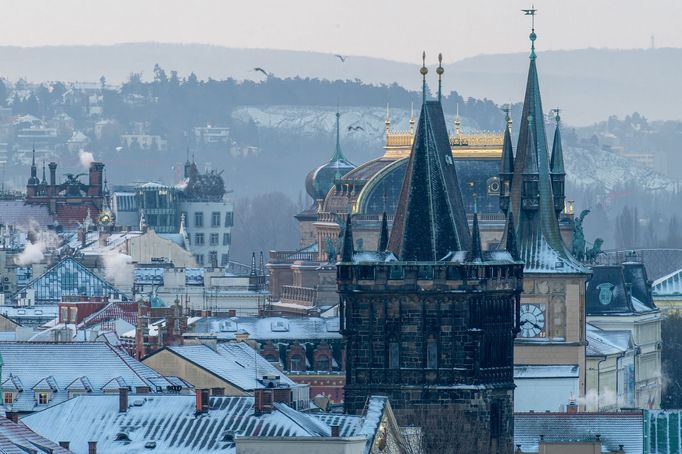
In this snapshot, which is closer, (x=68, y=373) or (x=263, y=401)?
(x=263, y=401)

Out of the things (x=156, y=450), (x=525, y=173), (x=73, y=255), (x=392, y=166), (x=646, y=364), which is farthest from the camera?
(x=73, y=255)

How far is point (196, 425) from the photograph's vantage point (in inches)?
3861

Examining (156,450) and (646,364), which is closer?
(156,450)

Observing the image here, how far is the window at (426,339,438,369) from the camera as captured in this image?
108 metres

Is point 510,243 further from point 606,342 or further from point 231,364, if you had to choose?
point 606,342

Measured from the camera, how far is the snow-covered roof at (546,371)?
129500 mm

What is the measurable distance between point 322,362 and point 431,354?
34807 millimetres

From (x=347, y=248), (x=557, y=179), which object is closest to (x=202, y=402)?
(x=347, y=248)

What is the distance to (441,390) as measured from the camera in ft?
355

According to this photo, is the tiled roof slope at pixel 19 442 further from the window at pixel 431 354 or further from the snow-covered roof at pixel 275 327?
the snow-covered roof at pixel 275 327

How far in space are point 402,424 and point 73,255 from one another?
83320 millimetres

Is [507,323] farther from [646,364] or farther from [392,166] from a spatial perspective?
[392,166]

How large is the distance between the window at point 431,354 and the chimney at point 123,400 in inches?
380

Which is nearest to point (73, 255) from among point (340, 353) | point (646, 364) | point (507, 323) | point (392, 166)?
point (392, 166)
